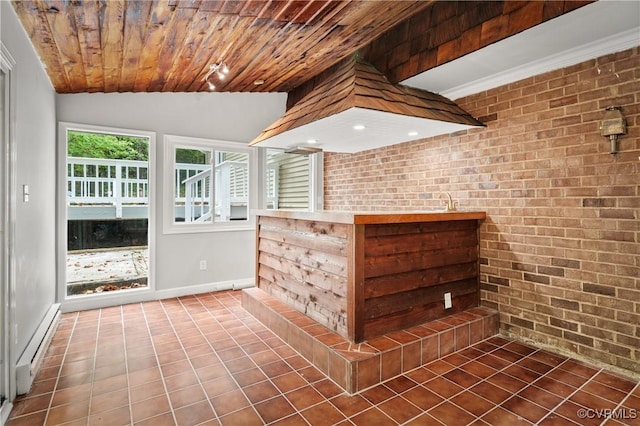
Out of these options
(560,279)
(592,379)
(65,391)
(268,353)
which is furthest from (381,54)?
(65,391)

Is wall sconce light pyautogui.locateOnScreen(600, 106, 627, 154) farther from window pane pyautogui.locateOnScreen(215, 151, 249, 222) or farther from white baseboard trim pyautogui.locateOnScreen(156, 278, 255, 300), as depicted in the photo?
white baseboard trim pyautogui.locateOnScreen(156, 278, 255, 300)

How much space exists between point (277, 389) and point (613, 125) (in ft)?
9.87

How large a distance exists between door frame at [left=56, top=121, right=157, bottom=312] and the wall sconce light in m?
4.60

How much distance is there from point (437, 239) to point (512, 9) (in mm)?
1769

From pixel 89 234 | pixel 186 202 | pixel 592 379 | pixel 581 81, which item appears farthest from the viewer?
pixel 89 234

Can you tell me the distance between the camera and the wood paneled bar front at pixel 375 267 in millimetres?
2447

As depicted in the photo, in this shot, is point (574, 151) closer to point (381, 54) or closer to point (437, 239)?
point (437, 239)

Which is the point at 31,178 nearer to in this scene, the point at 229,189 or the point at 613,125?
the point at 229,189

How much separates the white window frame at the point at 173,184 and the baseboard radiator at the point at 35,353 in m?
1.56

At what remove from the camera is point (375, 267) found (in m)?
2.51

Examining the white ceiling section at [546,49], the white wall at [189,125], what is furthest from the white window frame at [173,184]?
the white ceiling section at [546,49]

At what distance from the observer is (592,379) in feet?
7.66

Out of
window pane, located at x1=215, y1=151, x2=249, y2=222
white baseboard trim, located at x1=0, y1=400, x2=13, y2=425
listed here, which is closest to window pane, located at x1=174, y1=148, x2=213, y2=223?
window pane, located at x1=215, y1=151, x2=249, y2=222

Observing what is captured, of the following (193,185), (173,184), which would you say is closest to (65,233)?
(173,184)
